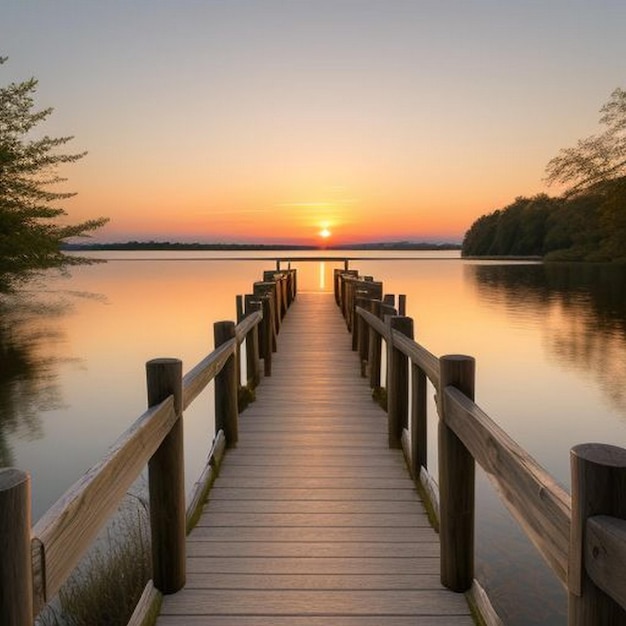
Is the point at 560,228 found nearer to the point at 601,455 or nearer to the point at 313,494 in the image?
the point at 313,494

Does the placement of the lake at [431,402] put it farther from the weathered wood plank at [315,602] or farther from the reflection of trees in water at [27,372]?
the weathered wood plank at [315,602]

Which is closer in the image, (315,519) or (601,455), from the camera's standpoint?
(601,455)

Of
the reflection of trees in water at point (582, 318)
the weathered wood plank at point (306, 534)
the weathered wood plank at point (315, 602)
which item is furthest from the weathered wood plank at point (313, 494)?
the reflection of trees in water at point (582, 318)

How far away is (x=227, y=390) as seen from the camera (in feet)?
20.4

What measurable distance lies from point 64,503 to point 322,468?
4.06 meters

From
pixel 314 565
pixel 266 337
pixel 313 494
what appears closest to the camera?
pixel 314 565

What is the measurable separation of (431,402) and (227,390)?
10408 mm

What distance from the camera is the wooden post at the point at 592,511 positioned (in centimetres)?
162

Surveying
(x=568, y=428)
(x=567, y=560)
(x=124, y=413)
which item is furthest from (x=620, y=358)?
(x=567, y=560)

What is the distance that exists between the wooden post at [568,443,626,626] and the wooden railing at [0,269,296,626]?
4.78 feet

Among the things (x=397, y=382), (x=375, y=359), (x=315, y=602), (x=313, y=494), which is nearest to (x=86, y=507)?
(x=315, y=602)

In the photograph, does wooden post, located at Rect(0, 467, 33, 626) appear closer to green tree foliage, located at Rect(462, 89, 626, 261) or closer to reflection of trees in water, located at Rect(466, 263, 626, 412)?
reflection of trees in water, located at Rect(466, 263, 626, 412)

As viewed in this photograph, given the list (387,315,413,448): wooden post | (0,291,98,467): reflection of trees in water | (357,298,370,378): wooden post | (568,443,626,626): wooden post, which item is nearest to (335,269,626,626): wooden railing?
(568,443,626,626): wooden post

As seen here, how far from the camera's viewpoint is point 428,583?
12.1ft
